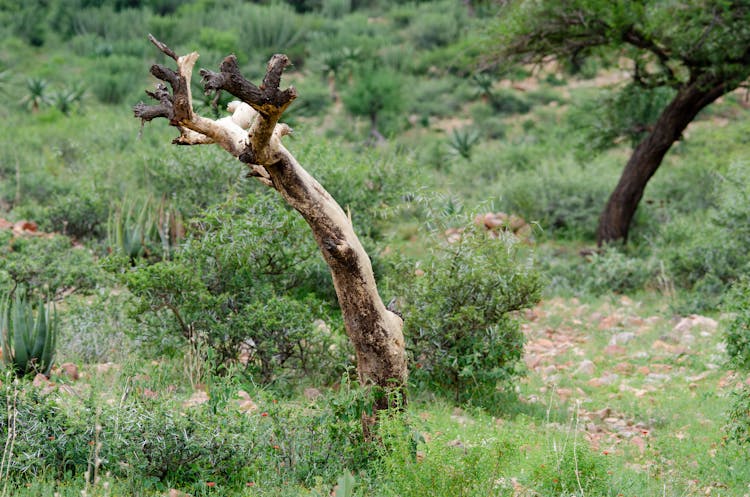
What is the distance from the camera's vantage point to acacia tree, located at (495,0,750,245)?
400 inches

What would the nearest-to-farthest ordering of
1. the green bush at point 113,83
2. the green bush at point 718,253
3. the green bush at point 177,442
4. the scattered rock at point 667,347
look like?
the green bush at point 177,442 → the scattered rock at point 667,347 → the green bush at point 718,253 → the green bush at point 113,83

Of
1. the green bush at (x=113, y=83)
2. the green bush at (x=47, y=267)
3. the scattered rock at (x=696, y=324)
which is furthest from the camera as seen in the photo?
the green bush at (x=113, y=83)

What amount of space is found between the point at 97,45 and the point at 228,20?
4.96 metres

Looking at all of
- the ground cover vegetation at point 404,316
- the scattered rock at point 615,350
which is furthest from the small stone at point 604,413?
the scattered rock at point 615,350

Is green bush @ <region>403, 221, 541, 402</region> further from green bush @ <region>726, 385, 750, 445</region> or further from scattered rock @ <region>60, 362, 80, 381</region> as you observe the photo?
scattered rock @ <region>60, 362, 80, 381</region>

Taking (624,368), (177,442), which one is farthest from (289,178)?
(624,368)

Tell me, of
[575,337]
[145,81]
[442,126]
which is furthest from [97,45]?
[575,337]

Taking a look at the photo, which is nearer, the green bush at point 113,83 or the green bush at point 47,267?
the green bush at point 47,267

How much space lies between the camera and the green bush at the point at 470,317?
239 inches

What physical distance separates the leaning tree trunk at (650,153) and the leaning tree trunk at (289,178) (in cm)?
825

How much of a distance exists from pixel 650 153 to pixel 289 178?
8992mm

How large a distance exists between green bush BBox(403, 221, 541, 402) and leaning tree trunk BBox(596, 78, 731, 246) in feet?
20.3

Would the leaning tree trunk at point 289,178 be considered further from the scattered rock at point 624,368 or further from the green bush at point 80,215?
the green bush at point 80,215

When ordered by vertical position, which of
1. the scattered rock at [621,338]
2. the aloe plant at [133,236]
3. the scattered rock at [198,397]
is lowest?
the scattered rock at [621,338]
